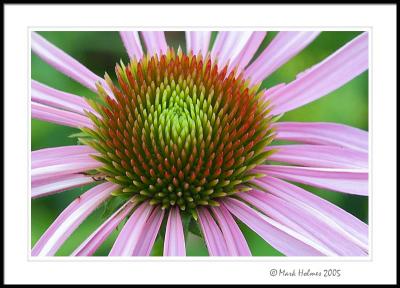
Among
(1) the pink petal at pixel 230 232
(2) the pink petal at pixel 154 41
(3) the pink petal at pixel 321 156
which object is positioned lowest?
(1) the pink petal at pixel 230 232

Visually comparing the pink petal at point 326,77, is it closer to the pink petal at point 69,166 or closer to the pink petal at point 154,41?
the pink petal at point 154,41

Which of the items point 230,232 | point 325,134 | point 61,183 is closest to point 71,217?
point 61,183

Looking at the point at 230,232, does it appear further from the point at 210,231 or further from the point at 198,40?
the point at 198,40

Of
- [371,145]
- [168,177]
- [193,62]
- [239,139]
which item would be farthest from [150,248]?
[371,145]

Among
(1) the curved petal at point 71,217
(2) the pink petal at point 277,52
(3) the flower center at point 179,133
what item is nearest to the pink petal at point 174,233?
(3) the flower center at point 179,133

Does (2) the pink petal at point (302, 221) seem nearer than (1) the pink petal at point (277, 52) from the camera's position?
Yes

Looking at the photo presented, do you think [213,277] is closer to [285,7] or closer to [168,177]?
[168,177]
